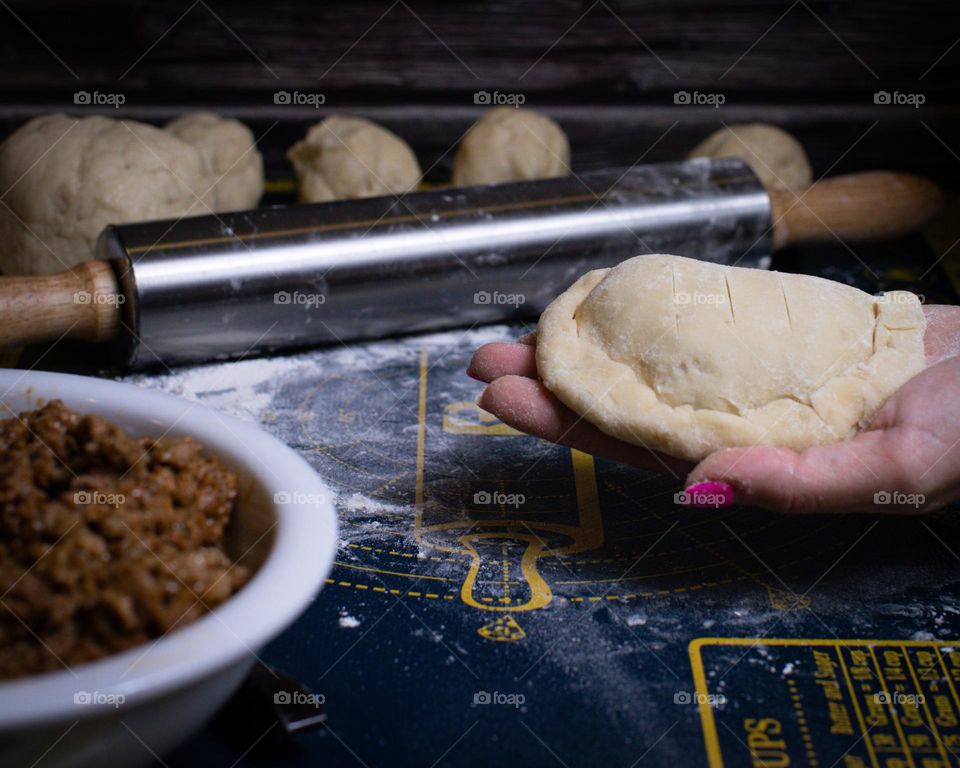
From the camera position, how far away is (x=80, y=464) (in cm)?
146

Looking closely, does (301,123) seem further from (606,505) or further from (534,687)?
(534,687)

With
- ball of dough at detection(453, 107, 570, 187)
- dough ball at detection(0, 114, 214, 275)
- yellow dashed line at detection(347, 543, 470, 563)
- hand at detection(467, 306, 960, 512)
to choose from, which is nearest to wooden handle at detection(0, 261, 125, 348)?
dough ball at detection(0, 114, 214, 275)

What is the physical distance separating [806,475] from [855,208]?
5.68 ft

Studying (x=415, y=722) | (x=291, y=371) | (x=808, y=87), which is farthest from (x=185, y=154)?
(x=808, y=87)

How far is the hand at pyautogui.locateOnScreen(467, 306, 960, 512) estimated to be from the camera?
1.61m

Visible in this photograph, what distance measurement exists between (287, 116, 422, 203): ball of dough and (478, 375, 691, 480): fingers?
147cm

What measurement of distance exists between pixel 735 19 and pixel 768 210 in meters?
1.08

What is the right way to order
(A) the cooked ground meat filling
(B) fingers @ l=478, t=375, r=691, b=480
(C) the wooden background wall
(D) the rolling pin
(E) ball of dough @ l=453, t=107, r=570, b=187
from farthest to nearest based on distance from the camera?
(C) the wooden background wall → (E) ball of dough @ l=453, t=107, r=570, b=187 → (D) the rolling pin → (B) fingers @ l=478, t=375, r=691, b=480 → (A) the cooked ground meat filling

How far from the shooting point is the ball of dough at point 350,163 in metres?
3.17

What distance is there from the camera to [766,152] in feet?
11.0

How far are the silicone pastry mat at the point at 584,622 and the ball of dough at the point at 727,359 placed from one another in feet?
0.96

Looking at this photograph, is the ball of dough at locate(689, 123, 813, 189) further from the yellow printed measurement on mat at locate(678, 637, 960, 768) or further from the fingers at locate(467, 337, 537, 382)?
the yellow printed measurement on mat at locate(678, 637, 960, 768)

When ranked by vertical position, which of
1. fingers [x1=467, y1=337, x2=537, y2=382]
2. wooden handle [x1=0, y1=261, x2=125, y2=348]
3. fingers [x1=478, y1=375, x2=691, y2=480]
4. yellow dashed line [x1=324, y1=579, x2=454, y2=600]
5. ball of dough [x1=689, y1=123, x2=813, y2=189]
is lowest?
yellow dashed line [x1=324, y1=579, x2=454, y2=600]

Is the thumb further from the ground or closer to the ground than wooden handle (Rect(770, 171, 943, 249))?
closer to the ground
